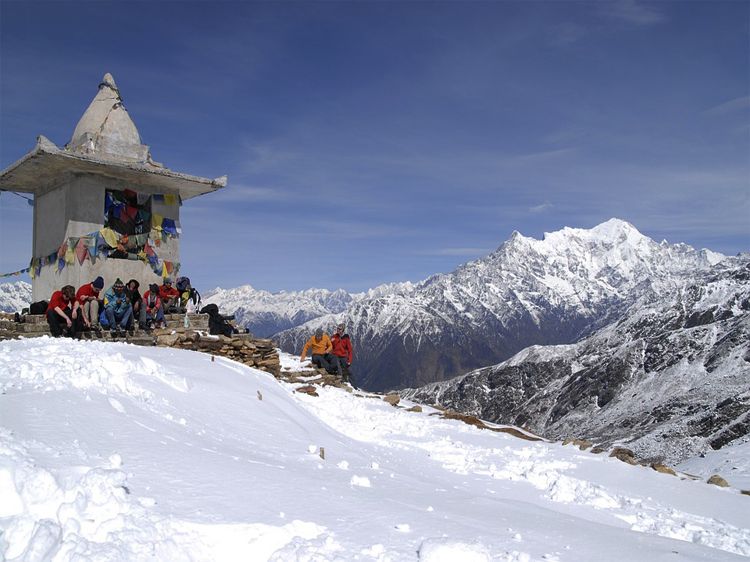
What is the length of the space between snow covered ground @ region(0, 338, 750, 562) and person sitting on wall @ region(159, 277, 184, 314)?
7.35 m

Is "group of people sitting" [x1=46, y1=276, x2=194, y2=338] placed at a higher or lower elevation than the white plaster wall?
lower

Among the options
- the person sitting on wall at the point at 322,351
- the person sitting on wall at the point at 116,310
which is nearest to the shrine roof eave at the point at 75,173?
the person sitting on wall at the point at 116,310

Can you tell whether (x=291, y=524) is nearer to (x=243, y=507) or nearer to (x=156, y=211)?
(x=243, y=507)

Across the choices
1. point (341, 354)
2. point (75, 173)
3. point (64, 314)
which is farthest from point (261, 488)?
point (75, 173)

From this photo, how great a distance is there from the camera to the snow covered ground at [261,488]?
480 cm

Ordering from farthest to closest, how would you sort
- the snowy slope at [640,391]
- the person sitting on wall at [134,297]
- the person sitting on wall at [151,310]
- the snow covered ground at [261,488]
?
the snowy slope at [640,391] < the person sitting on wall at [151,310] < the person sitting on wall at [134,297] < the snow covered ground at [261,488]

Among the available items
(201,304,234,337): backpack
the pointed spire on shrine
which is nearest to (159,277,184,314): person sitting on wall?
(201,304,234,337): backpack

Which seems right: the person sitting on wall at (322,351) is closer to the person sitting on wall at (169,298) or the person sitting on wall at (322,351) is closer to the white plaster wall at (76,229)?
the person sitting on wall at (169,298)

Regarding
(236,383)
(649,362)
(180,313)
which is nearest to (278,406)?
(236,383)

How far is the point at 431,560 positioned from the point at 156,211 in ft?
60.7

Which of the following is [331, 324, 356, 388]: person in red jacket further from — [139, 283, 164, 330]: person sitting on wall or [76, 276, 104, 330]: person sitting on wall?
[76, 276, 104, 330]: person sitting on wall

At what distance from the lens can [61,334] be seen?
618 inches

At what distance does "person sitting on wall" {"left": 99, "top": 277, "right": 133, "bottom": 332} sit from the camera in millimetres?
16453

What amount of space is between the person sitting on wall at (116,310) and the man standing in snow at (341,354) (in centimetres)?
702
